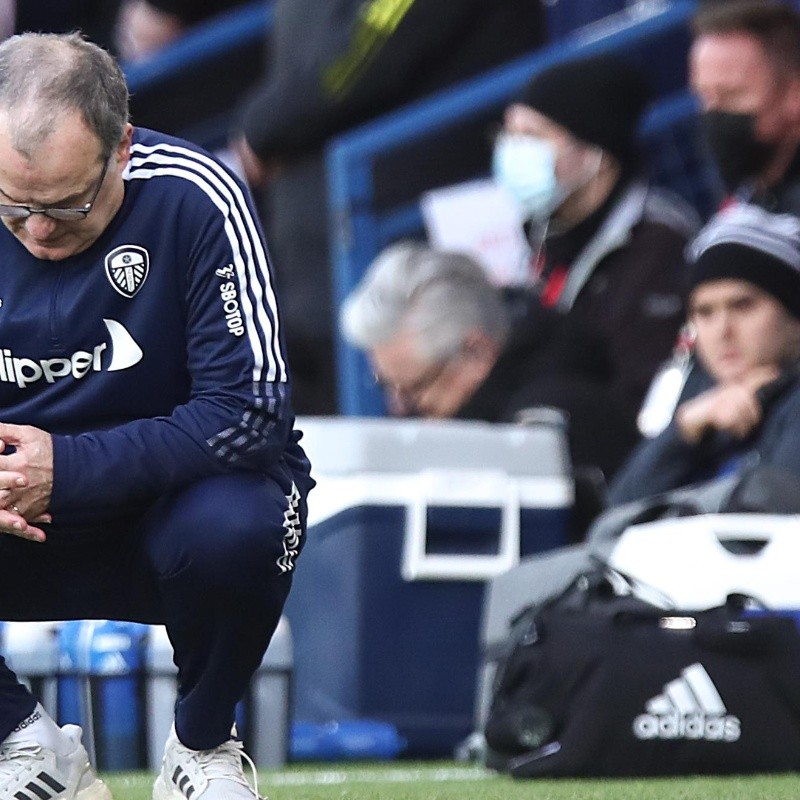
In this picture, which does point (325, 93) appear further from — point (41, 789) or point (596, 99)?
point (41, 789)

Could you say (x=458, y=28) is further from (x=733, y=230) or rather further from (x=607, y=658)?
(x=607, y=658)

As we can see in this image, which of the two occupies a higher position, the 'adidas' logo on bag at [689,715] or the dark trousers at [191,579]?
the dark trousers at [191,579]

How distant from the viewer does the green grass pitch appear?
337cm

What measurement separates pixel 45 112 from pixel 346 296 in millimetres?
3472

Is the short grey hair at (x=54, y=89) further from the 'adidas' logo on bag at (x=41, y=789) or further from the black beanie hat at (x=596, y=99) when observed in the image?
the black beanie hat at (x=596, y=99)

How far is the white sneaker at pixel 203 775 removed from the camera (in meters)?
2.94

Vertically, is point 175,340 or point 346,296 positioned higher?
point 175,340

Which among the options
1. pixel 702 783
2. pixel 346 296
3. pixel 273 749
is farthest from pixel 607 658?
pixel 346 296

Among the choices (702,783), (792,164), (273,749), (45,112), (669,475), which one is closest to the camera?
(45,112)

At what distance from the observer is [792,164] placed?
5395 millimetres

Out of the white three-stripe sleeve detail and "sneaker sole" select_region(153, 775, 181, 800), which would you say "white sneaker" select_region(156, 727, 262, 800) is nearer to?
A: "sneaker sole" select_region(153, 775, 181, 800)

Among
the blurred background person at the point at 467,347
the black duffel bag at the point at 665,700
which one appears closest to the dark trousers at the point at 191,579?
the black duffel bag at the point at 665,700

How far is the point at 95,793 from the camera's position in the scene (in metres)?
3.14

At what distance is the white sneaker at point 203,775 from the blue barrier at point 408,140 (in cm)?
308
